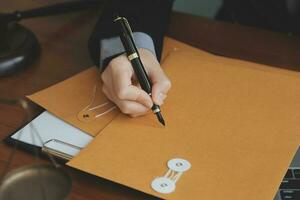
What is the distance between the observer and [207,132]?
2.29 ft

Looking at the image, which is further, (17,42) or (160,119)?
(17,42)

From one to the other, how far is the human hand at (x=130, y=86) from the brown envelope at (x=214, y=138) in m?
0.02

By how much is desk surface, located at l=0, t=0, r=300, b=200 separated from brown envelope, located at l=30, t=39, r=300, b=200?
64mm

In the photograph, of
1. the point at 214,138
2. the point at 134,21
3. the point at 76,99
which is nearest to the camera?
the point at 214,138

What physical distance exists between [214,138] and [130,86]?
0.17m

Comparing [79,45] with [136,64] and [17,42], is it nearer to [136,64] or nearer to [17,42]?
[17,42]

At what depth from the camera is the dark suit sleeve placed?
2.98 ft

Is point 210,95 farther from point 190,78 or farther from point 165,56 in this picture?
point 165,56

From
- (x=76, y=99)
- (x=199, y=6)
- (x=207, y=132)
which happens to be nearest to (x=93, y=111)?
(x=76, y=99)

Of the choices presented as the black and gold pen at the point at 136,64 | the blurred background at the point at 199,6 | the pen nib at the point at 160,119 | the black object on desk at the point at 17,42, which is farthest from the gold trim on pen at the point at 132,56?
the blurred background at the point at 199,6

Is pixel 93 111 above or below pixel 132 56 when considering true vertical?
below

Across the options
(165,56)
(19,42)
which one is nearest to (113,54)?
(165,56)

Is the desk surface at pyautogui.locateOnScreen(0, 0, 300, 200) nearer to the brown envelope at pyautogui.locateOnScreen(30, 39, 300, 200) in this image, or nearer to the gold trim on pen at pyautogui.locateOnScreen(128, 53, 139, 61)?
the brown envelope at pyautogui.locateOnScreen(30, 39, 300, 200)

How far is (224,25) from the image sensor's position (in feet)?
3.59
